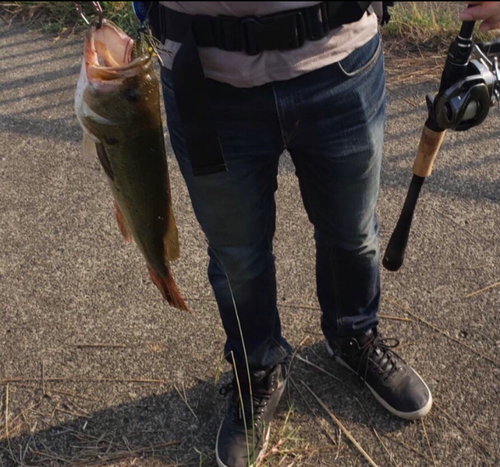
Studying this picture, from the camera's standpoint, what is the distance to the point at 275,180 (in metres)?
2.06

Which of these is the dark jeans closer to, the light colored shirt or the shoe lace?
the light colored shirt

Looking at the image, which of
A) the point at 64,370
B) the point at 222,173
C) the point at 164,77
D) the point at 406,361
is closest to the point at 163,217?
the point at 222,173

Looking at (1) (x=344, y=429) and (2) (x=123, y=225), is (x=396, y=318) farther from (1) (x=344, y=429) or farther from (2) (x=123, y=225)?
(2) (x=123, y=225)

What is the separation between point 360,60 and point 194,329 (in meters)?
1.53

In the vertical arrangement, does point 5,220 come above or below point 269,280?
below

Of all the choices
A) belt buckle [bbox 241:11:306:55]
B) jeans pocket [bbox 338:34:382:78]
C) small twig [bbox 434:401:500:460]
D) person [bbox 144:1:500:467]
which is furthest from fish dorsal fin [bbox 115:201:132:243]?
small twig [bbox 434:401:500:460]

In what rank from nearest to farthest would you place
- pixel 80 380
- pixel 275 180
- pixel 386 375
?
pixel 275 180, pixel 386 375, pixel 80 380

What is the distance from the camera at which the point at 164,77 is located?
1842 mm

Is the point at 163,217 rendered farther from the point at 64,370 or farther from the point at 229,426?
the point at 64,370

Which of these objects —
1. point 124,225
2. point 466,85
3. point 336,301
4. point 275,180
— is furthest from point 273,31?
point 336,301

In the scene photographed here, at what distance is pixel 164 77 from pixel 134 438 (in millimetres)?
1419

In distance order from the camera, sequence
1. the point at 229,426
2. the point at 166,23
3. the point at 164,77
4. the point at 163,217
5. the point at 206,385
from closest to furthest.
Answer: the point at 166,23, the point at 164,77, the point at 163,217, the point at 229,426, the point at 206,385

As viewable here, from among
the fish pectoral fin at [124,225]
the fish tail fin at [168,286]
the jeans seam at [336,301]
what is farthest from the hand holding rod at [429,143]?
the fish pectoral fin at [124,225]

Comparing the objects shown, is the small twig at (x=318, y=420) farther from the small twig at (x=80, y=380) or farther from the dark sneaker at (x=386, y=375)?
the small twig at (x=80, y=380)
